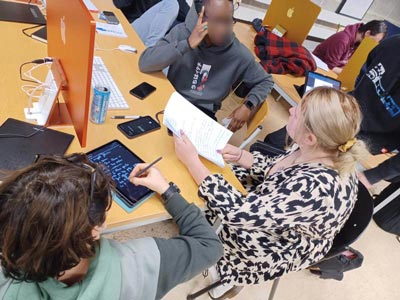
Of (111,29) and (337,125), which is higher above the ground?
(337,125)

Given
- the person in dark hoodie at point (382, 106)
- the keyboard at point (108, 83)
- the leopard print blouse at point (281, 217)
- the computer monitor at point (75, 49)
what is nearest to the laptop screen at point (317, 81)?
the person in dark hoodie at point (382, 106)

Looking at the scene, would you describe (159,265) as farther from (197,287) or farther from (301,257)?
(197,287)

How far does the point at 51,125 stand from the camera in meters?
1.02

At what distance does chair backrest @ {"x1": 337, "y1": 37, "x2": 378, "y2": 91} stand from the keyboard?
1.92m

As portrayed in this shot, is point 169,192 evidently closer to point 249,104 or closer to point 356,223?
point 356,223

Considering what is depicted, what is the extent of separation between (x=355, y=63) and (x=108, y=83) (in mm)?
1964

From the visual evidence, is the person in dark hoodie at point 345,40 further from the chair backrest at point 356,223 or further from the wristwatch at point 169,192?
the wristwatch at point 169,192

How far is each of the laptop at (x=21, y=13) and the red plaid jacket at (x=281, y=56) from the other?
5.15ft

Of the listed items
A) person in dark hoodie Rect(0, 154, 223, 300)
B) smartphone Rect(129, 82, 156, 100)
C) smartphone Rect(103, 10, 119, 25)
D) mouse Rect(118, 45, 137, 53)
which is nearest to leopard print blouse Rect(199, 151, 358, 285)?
person in dark hoodie Rect(0, 154, 223, 300)

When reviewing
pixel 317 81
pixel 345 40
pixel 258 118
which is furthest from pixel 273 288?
pixel 345 40

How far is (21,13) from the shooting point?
162 cm

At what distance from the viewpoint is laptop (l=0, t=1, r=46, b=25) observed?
5.08ft

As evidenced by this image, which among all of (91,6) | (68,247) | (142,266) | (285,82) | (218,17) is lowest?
(285,82)

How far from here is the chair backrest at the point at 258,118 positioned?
1.51m
